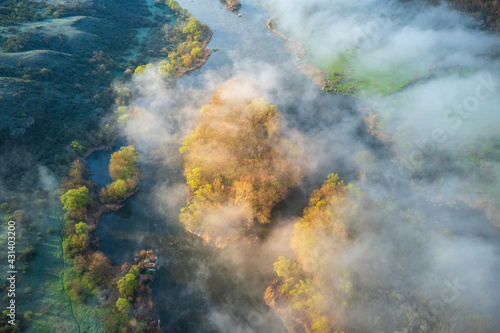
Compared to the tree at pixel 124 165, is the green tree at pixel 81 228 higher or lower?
lower

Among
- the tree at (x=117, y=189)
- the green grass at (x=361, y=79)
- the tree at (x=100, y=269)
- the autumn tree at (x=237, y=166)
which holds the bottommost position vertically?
the tree at (x=100, y=269)

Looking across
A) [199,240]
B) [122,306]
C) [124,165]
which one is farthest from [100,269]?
[124,165]

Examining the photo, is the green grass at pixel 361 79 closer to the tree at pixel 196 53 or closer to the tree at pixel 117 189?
the tree at pixel 196 53

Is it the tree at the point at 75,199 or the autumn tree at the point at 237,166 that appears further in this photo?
the autumn tree at the point at 237,166

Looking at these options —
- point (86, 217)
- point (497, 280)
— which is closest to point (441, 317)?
point (497, 280)

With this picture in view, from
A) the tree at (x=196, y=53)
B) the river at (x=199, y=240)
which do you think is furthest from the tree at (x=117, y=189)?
the tree at (x=196, y=53)

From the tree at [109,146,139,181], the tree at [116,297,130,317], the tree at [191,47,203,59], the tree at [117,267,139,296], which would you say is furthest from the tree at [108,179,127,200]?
the tree at [191,47,203,59]

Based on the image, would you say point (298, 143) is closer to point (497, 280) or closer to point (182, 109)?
point (182, 109)

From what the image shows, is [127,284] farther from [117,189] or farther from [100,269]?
[117,189]
